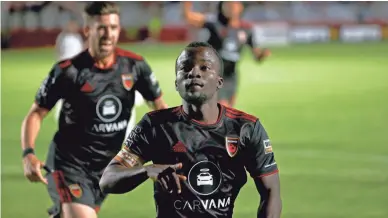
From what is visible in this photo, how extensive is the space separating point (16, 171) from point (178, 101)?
977 cm

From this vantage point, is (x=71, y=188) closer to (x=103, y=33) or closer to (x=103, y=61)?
(x=103, y=61)

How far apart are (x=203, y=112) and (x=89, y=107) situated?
2.53m

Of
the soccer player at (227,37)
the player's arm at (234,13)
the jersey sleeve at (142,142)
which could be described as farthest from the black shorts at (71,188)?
the player's arm at (234,13)

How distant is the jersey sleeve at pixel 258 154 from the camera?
5000 millimetres

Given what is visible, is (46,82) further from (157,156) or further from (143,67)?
(157,156)

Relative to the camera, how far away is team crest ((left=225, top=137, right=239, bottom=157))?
A: 16.2 ft

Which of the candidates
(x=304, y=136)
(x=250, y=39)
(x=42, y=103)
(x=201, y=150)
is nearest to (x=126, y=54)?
(x=42, y=103)

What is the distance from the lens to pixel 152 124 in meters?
4.97

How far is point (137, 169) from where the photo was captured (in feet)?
15.3

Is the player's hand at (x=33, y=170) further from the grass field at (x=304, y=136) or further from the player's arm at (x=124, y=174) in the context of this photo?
the grass field at (x=304, y=136)

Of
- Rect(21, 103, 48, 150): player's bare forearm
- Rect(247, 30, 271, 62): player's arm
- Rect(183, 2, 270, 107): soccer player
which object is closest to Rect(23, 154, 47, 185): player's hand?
Rect(21, 103, 48, 150): player's bare forearm

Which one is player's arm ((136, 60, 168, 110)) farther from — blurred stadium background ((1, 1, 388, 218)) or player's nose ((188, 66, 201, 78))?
player's nose ((188, 66, 201, 78))

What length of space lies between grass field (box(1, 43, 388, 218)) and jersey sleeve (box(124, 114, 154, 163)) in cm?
488

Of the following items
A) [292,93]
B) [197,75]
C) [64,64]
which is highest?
[197,75]
